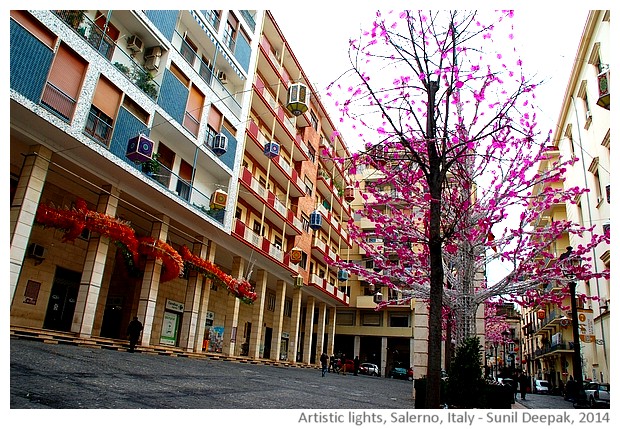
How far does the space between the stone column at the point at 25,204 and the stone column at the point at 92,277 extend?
2503mm

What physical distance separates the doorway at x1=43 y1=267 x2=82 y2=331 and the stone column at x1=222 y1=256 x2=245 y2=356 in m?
8.00

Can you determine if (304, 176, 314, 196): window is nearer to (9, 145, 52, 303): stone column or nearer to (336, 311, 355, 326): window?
(336, 311, 355, 326): window

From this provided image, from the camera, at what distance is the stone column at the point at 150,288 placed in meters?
17.6

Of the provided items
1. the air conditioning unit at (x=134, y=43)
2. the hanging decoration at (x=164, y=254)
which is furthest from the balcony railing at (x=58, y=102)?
the hanging decoration at (x=164, y=254)

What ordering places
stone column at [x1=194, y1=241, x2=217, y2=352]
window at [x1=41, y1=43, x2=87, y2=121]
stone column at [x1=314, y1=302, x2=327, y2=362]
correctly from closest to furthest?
window at [x1=41, y1=43, x2=87, y2=121] < stone column at [x1=194, y1=241, x2=217, y2=352] < stone column at [x1=314, y1=302, x2=327, y2=362]

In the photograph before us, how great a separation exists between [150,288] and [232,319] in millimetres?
6461

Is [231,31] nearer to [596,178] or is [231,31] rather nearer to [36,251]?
[36,251]

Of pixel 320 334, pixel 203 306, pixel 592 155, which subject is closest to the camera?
pixel 203 306

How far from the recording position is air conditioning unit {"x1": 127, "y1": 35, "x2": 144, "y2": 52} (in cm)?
1692

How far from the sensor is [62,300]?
55.9ft

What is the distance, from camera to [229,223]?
874 inches

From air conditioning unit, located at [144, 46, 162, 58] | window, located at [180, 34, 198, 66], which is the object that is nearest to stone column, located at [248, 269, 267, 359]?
window, located at [180, 34, 198, 66]

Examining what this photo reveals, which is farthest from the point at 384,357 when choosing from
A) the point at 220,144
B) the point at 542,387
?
the point at 220,144

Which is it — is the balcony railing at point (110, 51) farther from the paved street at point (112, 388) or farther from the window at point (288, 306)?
the window at point (288, 306)
